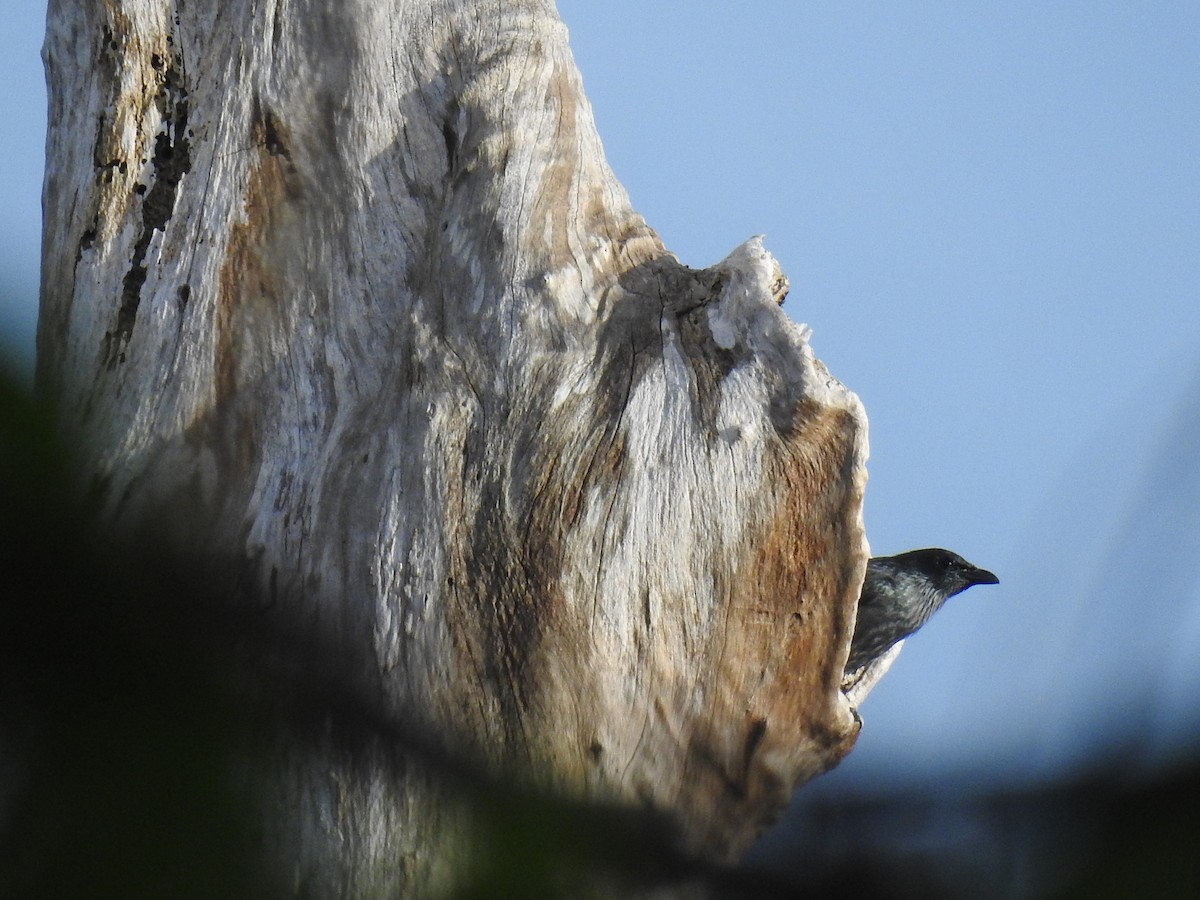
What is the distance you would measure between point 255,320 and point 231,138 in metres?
0.61

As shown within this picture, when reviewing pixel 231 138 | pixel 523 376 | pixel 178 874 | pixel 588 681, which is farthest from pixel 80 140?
pixel 178 874

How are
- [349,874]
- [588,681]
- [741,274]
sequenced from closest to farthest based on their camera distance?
[349,874]
[588,681]
[741,274]

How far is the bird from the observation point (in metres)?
5.87

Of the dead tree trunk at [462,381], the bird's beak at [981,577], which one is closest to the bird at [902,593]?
the bird's beak at [981,577]

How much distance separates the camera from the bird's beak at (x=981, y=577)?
6.95 metres

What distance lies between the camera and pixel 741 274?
3064mm

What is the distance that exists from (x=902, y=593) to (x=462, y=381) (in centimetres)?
381

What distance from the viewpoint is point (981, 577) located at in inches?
276

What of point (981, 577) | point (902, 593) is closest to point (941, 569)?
point (981, 577)

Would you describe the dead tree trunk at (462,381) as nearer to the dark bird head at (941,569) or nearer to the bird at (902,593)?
the bird at (902,593)

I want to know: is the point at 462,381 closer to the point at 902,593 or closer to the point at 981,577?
the point at 902,593

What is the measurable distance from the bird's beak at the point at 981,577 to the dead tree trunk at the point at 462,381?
13.6 ft

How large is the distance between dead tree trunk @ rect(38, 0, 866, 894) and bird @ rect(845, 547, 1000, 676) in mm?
2788

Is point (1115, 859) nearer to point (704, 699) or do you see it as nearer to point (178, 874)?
point (178, 874)
